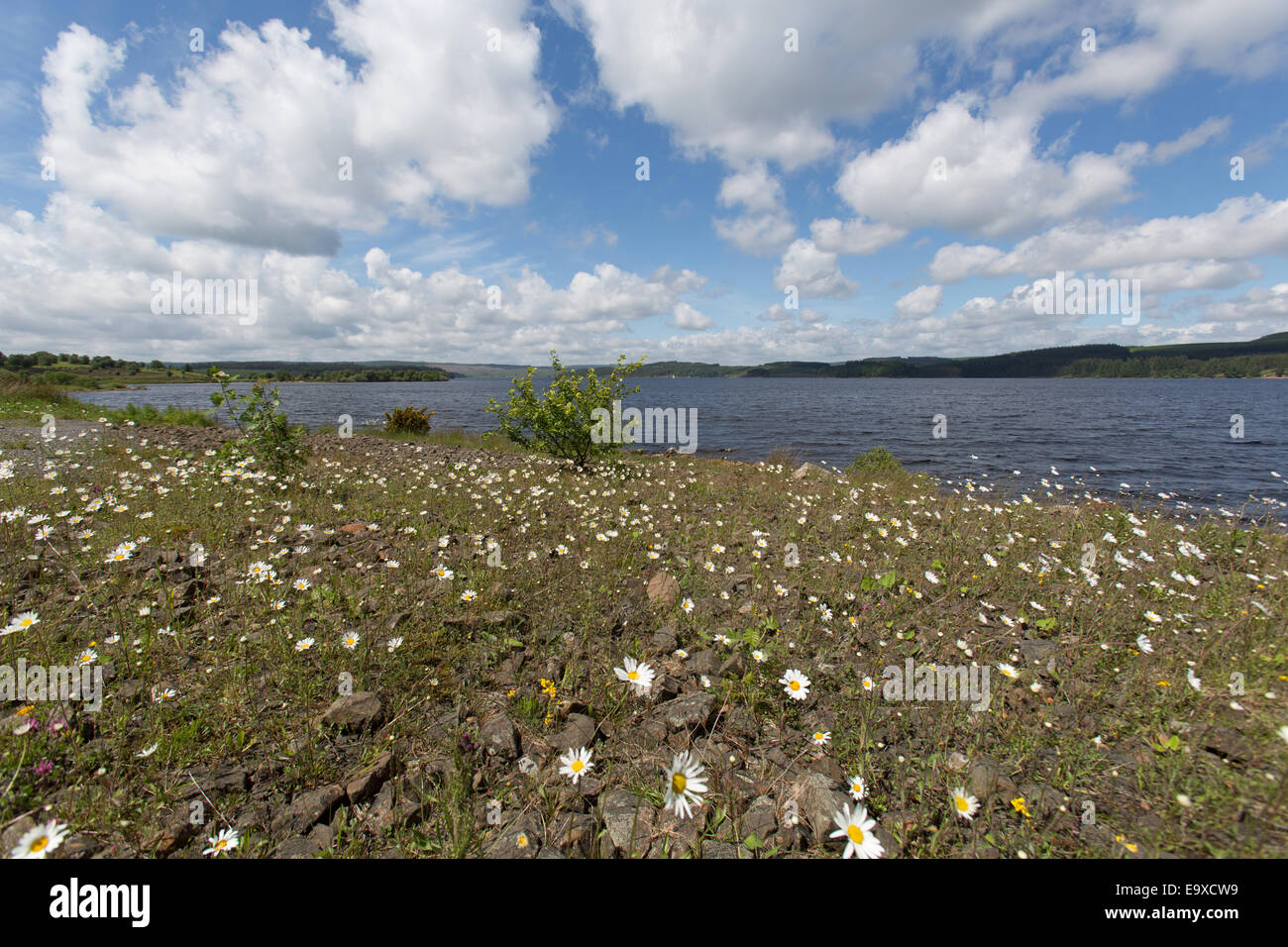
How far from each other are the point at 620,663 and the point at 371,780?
171cm

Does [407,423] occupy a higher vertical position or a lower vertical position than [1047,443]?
higher

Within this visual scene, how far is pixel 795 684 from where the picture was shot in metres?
3.33

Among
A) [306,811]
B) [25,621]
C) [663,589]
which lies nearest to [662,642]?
[663,589]

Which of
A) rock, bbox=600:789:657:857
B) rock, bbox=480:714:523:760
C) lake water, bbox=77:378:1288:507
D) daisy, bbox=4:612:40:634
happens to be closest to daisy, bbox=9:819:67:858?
rock, bbox=480:714:523:760

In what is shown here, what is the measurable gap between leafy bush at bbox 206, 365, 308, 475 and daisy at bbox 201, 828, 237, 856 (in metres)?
7.24

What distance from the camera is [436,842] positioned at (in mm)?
2240

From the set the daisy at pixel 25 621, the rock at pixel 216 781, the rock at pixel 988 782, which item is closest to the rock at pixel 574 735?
the rock at pixel 216 781

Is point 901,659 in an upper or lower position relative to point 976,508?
lower

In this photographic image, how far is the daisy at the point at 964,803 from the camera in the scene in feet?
7.82

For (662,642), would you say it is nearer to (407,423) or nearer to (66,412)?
(407,423)
